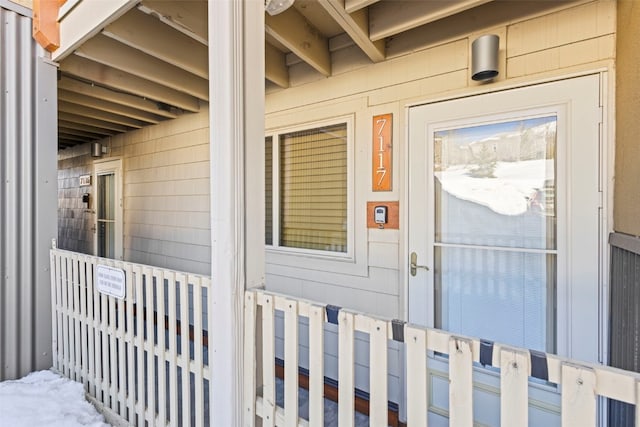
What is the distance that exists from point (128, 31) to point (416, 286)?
8.25ft

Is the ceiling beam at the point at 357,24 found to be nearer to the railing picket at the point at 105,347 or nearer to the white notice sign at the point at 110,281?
the white notice sign at the point at 110,281

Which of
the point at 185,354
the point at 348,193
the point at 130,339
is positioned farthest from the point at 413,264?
the point at 130,339

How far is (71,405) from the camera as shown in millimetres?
2191

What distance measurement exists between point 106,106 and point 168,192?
3.58 ft

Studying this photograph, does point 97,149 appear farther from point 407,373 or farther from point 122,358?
point 407,373

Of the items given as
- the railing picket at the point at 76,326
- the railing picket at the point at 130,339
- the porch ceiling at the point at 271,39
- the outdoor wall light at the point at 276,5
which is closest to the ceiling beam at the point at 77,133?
→ the porch ceiling at the point at 271,39

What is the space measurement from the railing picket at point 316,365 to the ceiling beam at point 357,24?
4.98ft

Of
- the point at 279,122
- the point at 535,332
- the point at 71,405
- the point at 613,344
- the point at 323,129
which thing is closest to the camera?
the point at 613,344

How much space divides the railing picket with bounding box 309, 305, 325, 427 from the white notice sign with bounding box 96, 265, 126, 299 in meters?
1.34

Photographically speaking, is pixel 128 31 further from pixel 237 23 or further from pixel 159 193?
pixel 159 193

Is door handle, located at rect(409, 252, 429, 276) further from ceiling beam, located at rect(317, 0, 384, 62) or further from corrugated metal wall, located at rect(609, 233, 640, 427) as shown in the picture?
ceiling beam, located at rect(317, 0, 384, 62)

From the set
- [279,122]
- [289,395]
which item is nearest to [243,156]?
[289,395]

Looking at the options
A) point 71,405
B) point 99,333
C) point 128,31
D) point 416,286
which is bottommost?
point 71,405

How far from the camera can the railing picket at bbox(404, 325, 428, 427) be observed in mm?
1054
